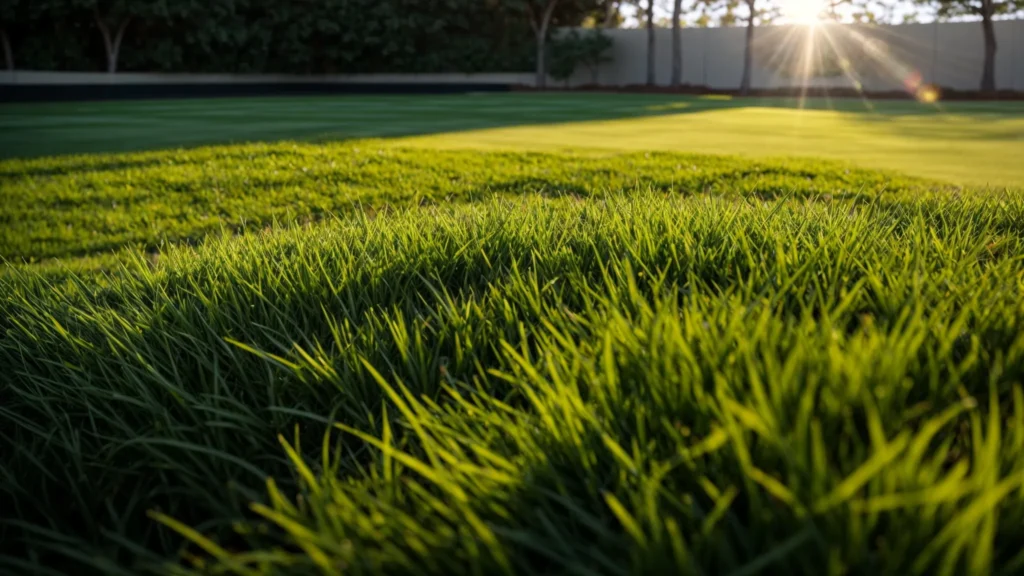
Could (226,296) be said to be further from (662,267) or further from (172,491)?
A: (662,267)

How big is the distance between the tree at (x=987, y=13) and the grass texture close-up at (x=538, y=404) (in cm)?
3396

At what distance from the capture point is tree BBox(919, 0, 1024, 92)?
33.0m

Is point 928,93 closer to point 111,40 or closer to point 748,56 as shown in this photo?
point 748,56

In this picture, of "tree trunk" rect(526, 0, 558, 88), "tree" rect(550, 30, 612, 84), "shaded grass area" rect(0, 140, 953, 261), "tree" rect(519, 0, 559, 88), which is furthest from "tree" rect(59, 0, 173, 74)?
"shaded grass area" rect(0, 140, 953, 261)

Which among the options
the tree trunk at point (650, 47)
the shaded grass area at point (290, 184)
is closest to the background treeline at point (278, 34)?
the tree trunk at point (650, 47)

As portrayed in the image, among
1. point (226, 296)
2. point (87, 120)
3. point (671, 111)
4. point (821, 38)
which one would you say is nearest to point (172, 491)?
point (226, 296)

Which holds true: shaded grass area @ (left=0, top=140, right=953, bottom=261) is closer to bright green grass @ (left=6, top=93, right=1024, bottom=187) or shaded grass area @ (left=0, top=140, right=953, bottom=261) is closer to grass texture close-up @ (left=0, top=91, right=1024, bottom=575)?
bright green grass @ (left=6, top=93, right=1024, bottom=187)

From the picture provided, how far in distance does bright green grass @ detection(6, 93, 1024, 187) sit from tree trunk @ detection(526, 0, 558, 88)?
25.1 m

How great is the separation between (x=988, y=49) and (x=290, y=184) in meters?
33.0

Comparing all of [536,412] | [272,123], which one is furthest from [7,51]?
[536,412]

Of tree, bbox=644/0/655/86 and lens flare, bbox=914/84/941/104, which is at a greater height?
tree, bbox=644/0/655/86

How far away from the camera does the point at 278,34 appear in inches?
1640

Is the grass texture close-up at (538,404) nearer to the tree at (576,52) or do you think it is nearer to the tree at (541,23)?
the tree at (576,52)

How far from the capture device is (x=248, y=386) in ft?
7.13
